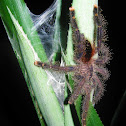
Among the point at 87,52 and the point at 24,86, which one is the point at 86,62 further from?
the point at 24,86

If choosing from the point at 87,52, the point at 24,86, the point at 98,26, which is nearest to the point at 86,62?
the point at 87,52

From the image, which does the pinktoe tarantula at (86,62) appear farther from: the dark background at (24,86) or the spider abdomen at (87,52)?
the dark background at (24,86)

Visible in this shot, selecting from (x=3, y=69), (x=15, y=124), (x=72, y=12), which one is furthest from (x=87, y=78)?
(x=15, y=124)

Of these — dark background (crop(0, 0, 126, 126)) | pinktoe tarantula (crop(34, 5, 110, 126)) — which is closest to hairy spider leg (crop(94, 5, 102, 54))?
pinktoe tarantula (crop(34, 5, 110, 126))

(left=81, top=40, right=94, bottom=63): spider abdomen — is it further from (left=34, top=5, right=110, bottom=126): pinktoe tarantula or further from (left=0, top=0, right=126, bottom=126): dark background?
(left=0, top=0, right=126, bottom=126): dark background

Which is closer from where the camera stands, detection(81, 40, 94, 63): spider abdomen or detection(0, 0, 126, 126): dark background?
detection(81, 40, 94, 63): spider abdomen

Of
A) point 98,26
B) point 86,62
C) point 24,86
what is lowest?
point 24,86
